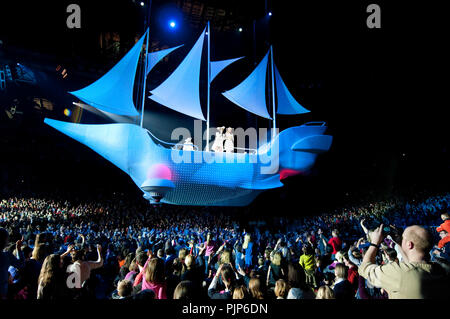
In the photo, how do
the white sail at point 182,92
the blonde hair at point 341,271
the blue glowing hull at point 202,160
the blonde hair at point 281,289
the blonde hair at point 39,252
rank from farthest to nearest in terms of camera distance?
the white sail at point 182,92 → the blue glowing hull at point 202,160 → the blonde hair at point 39,252 → the blonde hair at point 341,271 → the blonde hair at point 281,289

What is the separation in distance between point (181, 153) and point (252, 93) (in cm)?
481

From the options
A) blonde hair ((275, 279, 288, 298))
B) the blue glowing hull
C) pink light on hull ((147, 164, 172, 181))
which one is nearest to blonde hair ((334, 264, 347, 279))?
blonde hair ((275, 279, 288, 298))

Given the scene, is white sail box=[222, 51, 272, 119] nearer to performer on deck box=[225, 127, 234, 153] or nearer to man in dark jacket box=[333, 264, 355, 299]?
performer on deck box=[225, 127, 234, 153]

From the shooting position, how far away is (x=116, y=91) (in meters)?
9.95

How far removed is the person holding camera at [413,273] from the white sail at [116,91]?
938cm

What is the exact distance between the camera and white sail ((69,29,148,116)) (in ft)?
31.3

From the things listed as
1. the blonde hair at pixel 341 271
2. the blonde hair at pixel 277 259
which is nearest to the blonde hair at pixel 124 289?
the blonde hair at pixel 341 271

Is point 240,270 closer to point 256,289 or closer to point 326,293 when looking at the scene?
point 256,289

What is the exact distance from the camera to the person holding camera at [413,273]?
5.73 ft

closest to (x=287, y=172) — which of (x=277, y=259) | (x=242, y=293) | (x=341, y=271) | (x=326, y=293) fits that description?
(x=277, y=259)

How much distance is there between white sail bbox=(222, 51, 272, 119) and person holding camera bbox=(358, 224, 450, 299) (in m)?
10.2

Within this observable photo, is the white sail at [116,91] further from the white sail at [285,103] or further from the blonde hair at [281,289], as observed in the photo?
the blonde hair at [281,289]
